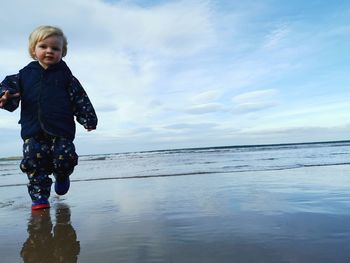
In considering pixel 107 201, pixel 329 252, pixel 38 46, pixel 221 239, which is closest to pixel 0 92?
pixel 38 46

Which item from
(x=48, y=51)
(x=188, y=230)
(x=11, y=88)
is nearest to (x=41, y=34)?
(x=48, y=51)

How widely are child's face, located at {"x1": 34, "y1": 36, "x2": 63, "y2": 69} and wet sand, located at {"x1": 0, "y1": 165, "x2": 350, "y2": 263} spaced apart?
1.58 meters

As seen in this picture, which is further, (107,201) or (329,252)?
(107,201)

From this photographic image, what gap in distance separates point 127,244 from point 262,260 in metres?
0.79

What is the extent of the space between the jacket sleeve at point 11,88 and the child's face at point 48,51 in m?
0.32

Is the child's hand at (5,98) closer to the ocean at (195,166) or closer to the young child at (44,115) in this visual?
the young child at (44,115)

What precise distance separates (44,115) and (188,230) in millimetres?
2125

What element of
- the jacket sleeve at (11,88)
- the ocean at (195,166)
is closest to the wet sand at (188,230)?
the jacket sleeve at (11,88)

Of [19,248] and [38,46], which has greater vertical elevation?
[38,46]

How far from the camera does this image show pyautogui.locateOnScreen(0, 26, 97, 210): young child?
3643 millimetres

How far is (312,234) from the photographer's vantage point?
6.80ft

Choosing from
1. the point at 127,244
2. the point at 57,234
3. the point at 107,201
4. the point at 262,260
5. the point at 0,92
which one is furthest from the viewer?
the point at 107,201

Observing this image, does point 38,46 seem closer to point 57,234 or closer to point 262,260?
point 57,234

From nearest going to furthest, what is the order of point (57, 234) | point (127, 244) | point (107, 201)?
point (127, 244) < point (57, 234) < point (107, 201)
